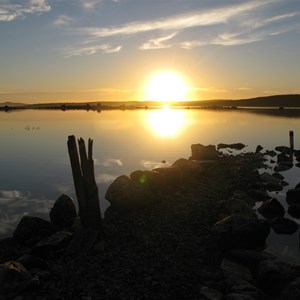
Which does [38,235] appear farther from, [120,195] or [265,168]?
[265,168]

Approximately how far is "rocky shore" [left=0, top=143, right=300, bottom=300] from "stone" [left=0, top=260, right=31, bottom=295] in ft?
0.09

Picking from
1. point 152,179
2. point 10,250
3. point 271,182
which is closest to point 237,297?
point 10,250

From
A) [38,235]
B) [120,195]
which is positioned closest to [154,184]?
[120,195]

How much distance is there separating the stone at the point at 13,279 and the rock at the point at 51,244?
249 centimetres

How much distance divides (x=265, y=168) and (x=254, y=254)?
22.5m

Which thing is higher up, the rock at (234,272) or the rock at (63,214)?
the rock at (63,214)

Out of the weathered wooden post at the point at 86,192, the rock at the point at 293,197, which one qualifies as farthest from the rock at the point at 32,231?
the rock at the point at 293,197

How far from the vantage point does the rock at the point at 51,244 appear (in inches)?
551

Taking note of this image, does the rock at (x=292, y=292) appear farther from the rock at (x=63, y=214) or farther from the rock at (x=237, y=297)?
the rock at (x=63, y=214)

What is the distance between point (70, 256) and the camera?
13.5 meters

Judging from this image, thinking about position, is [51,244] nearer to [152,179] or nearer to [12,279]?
[12,279]

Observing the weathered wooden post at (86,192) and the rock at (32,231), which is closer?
the weathered wooden post at (86,192)

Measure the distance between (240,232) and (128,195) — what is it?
6.35 m

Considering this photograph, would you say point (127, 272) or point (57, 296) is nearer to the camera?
point (57, 296)
